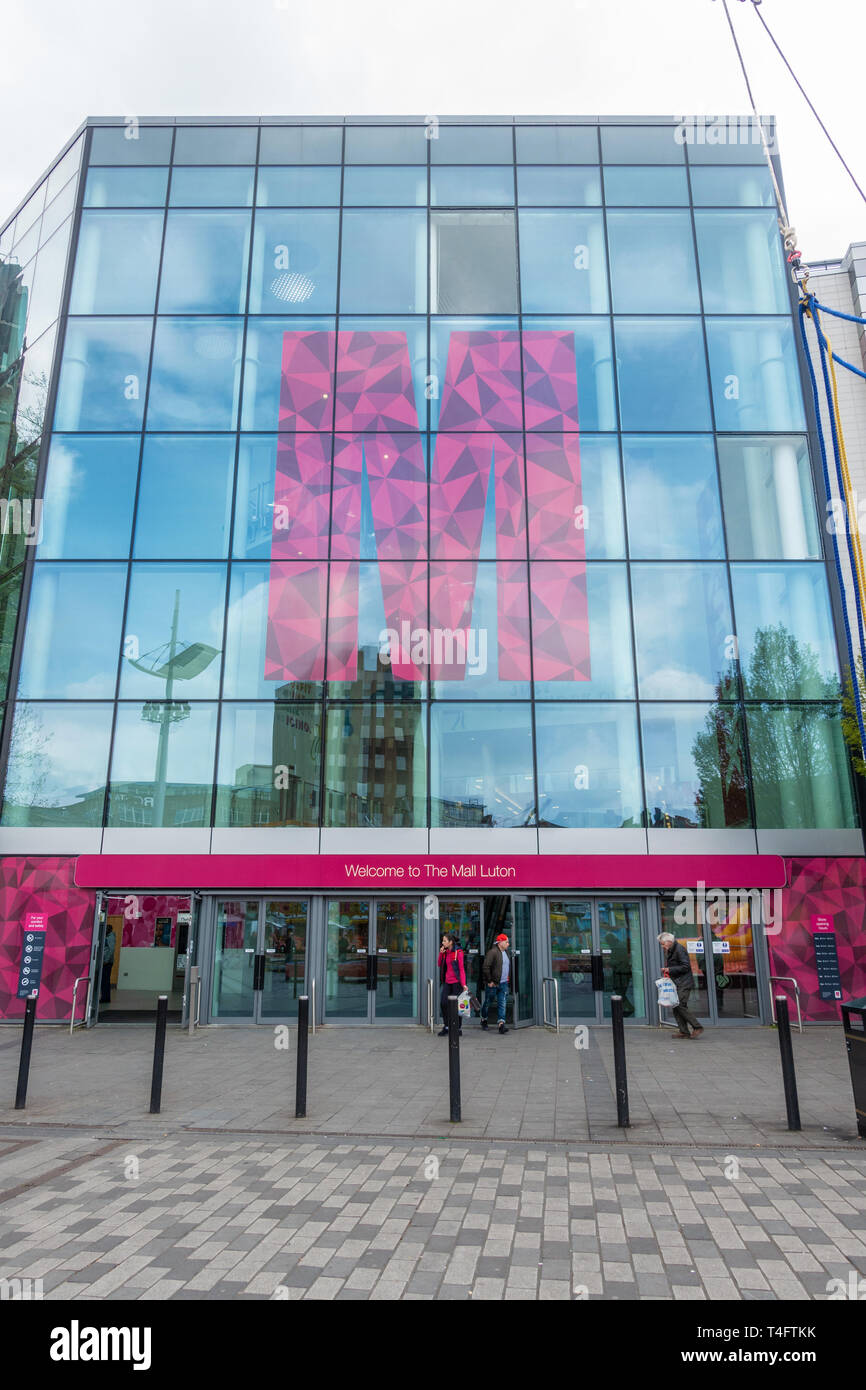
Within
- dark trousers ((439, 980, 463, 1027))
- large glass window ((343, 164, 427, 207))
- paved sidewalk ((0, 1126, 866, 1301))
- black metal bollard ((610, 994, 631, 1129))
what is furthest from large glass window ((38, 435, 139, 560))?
black metal bollard ((610, 994, 631, 1129))

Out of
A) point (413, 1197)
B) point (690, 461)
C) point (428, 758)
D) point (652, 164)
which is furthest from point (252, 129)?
point (413, 1197)

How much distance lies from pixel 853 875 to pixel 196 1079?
40.1ft

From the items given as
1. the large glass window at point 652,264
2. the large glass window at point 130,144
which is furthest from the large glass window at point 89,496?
the large glass window at point 652,264

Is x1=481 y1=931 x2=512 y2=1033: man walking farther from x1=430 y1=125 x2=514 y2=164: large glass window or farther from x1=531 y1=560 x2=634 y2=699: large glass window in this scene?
x1=430 y1=125 x2=514 y2=164: large glass window

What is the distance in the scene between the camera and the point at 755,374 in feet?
60.8

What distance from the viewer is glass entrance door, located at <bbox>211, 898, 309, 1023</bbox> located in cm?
1535

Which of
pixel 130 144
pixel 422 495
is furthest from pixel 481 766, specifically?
pixel 130 144

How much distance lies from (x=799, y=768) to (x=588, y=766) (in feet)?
13.6

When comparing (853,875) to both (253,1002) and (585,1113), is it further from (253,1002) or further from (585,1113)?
(253,1002)

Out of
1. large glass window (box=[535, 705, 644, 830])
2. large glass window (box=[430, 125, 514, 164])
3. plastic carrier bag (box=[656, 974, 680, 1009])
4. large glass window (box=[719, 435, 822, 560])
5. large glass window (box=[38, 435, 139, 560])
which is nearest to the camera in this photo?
plastic carrier bag (box=[656, 974, 680, 1009])

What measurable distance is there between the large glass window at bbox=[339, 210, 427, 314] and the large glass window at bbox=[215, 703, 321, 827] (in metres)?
9.48

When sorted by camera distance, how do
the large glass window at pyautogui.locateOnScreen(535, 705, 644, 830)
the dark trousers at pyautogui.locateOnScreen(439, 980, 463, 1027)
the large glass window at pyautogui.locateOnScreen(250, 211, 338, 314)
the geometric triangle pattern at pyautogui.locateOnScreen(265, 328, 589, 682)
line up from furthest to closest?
1. the large glass window at pyautogui.locateOnScreen(250, 211, 338, 314)
2. the geometric triangle pattern at pyautogui.locateOnScreen(265, 328, 589, 682)
3. the large glass window at pyautogui.locateOnScreen(535, 705, 644, 830)
4. the dark trousers at pyautogui.locateOnScreen(439, 980, 463, 1027)

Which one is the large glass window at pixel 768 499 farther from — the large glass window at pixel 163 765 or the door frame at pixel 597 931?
the large glass window at pixel 163 765

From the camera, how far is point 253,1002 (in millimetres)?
15344
